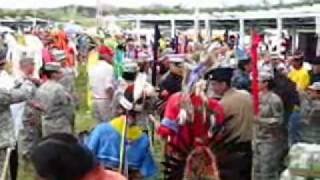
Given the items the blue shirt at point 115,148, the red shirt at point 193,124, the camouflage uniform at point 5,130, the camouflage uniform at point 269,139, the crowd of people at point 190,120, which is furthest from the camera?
the camouflage uniform at point 269,139

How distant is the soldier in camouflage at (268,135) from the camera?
29.2 ft

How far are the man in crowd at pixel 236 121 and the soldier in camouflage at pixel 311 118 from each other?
70 centimetres

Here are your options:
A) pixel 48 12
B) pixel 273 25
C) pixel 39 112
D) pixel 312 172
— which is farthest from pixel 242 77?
pixel 48 12

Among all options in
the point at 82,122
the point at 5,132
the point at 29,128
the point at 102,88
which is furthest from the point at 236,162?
the point at 82,122

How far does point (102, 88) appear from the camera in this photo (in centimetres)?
1065

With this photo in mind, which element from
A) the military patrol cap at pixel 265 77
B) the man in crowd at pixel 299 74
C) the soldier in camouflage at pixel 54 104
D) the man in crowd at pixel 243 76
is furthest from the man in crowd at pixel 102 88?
the man in crowd at pixel 299 74

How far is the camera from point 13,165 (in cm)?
903

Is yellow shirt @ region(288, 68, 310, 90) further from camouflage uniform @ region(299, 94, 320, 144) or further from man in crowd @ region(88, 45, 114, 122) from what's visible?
camouflage uniform @ region(299, 94, 320, 144)

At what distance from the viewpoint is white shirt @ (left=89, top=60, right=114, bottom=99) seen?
10.6 metres

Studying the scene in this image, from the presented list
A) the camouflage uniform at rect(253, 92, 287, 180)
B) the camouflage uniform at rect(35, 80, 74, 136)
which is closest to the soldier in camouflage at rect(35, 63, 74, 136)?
the camouflage uniform at rect(35, 80, 74, 136)

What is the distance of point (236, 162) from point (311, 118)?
1204 mm

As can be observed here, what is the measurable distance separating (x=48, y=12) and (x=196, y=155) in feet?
183

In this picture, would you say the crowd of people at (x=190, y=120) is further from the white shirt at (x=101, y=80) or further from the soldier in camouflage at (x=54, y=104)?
the white shirt at (x=101, y=80)

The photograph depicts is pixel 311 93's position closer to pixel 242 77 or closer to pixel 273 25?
pixel 242 77
